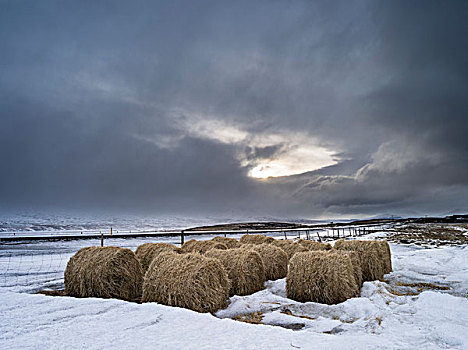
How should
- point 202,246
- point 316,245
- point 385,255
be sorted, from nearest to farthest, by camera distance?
point 385,255 < point 202,246 < point 316,245

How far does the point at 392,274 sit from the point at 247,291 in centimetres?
558

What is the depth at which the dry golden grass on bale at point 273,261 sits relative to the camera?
28.9ft

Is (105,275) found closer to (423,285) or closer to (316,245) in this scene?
(316,245)

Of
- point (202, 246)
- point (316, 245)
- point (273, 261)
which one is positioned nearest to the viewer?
point (273, 261)

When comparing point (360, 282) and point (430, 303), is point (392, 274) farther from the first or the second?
point (430, 303)

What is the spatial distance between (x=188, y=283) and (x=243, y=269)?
2.17m

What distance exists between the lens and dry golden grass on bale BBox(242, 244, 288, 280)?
8805mm

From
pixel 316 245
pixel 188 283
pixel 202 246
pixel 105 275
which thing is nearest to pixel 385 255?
pixel 316 245

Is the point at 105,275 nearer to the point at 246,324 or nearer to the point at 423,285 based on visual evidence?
the point at 246,324

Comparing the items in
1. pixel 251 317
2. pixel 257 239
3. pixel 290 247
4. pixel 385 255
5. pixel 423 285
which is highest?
pixel 257 239

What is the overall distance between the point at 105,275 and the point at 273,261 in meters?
4.86

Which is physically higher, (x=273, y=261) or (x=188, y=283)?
(x=188, y=283)

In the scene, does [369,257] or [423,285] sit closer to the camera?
[423,285]

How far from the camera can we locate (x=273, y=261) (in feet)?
29.3
